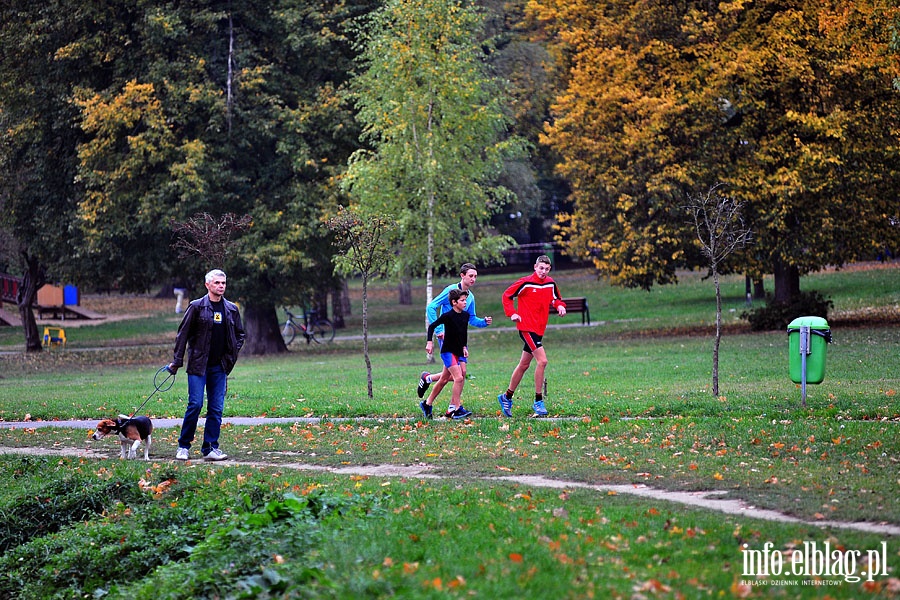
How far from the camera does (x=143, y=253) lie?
100ft

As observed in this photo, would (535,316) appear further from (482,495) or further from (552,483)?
(482,495)

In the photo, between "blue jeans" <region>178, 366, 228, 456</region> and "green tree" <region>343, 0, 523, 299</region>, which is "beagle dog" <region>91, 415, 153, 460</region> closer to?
"blue jeans" <region>178, 366, 228, 456</region>

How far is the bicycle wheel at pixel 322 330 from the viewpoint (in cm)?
3547

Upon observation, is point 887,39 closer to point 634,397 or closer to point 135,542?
point 634,397

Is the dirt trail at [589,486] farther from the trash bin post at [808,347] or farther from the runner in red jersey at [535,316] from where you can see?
the trash bin post at [808,347]

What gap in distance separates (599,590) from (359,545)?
1.98m

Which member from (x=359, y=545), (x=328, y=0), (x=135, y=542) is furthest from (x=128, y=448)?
(x=328, y=0)

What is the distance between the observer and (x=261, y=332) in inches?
1257

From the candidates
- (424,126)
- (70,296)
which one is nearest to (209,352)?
(424,126)

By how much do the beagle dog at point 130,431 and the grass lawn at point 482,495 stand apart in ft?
1.03

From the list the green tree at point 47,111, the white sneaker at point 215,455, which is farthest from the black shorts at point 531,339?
the green tree at point 47,111

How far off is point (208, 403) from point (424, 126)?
682 inches

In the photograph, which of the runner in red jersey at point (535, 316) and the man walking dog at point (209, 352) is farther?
the runner in red jersey at point (535, 316)

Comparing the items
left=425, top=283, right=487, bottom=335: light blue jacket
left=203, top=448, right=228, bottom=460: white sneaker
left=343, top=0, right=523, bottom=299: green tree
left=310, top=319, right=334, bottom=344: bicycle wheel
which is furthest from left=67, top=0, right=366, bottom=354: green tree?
left=203, top=448, right=228, bottom=460: white sneaker
